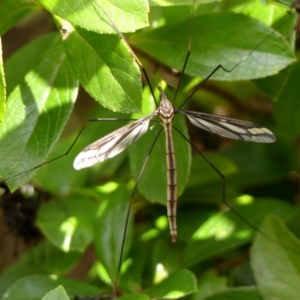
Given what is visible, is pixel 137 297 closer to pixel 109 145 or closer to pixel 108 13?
pixel 109 145

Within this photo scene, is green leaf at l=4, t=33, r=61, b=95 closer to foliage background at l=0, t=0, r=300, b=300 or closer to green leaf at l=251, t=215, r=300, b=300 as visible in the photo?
foliage background at l=0, t=0, r=300, b=300

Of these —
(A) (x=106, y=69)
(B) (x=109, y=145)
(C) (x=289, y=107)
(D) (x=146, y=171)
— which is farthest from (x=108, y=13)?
(C) (x=289, y=107)

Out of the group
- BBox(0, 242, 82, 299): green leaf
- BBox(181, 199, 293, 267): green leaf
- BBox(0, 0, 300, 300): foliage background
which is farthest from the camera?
BBox(0, 242, 82, 299): green leaf

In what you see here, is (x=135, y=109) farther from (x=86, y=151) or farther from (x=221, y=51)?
(x=221, y=51)

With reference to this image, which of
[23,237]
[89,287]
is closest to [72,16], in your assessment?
[89,287]

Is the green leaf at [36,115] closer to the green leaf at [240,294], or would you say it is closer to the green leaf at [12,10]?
the green leaf at [12,10]

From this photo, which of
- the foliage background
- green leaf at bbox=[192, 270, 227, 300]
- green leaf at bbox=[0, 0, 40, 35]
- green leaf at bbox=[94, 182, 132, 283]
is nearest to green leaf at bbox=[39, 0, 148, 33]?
the foliage background
